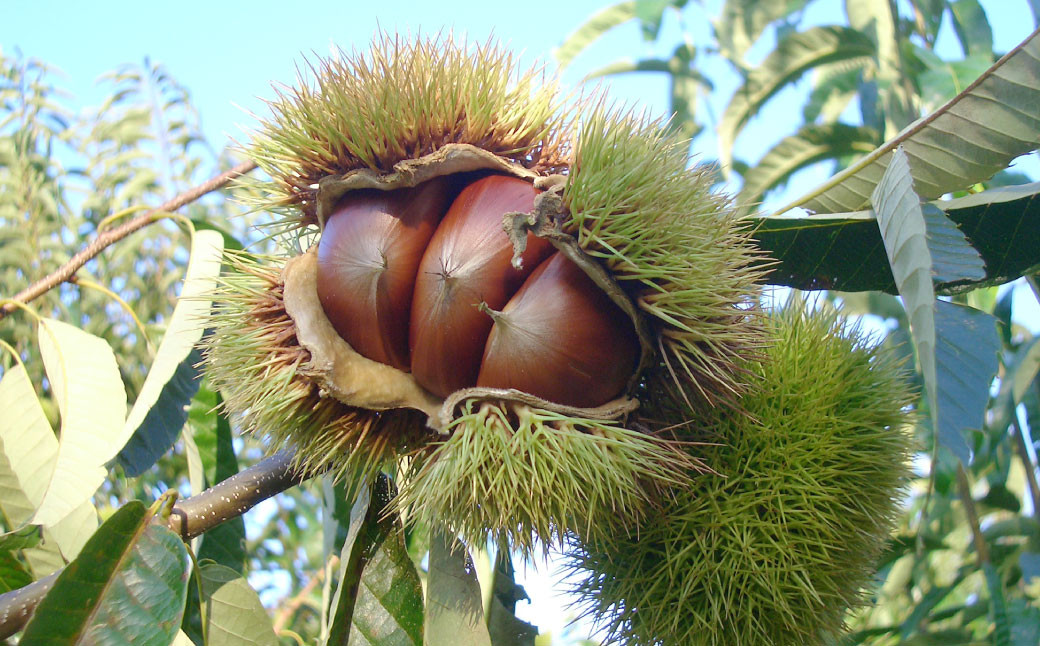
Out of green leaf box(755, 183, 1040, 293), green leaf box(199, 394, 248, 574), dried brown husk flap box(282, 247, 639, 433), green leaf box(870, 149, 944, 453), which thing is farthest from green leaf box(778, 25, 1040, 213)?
green leaf box(199, 394, 248, 574)

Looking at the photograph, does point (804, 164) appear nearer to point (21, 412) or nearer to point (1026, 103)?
point (1026, 103)

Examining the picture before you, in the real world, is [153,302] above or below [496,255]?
below

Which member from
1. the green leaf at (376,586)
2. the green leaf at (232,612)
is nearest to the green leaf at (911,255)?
the green leaf at (376,586)

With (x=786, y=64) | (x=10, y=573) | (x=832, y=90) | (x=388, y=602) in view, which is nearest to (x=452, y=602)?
(x=388, y=602)

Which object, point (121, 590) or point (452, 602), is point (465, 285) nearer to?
point (452, 602)

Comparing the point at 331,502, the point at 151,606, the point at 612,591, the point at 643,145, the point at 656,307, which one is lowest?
the point at 331,502

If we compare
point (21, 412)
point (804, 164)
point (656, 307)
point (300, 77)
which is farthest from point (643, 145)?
point (804, 164)

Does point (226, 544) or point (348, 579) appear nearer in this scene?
point (348, 579)
